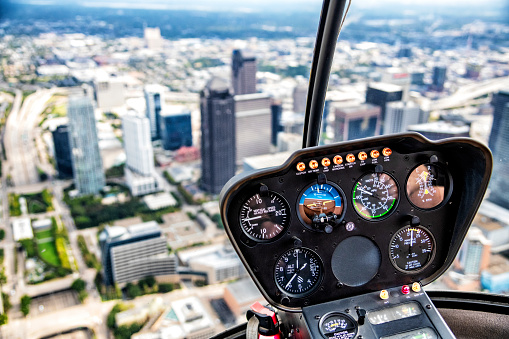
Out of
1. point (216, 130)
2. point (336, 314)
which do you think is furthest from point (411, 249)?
point (216, 130)

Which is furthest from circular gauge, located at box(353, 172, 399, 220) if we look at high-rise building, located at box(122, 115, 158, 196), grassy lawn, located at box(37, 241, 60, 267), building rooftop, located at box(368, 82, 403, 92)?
high-rise building, located at box(122, 115, 158, 196)

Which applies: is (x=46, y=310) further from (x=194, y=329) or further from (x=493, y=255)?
(x=493, y=255)

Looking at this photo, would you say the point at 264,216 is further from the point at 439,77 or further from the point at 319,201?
the point at 439,77

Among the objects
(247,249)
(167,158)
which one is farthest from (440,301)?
(167,158)

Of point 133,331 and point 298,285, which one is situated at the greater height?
point 298,285

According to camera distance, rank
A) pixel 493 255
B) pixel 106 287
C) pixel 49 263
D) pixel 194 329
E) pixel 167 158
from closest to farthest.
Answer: pixel 194 329, pixel 493 255, pixel 106 287, pixel 49 263, pixel 167 158

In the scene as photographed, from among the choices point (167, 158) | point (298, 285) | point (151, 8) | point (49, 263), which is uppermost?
point (151, 8)

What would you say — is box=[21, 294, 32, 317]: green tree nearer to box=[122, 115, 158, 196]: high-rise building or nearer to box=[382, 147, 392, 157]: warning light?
box=[122, 115, 158, 196]: high-rise building

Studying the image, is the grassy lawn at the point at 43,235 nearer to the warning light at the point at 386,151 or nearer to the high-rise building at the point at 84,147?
the high-rise building at the point at 84,147
